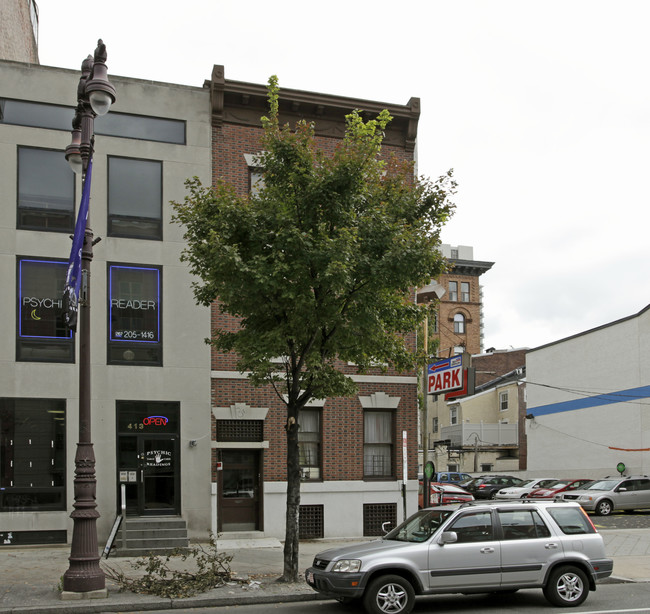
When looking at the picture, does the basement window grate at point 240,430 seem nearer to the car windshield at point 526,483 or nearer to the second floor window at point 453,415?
the car windshield at point 526,483

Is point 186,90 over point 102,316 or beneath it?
over

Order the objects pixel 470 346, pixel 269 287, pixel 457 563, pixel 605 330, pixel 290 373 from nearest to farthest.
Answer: pixel 457 563 → pixel 269 287 → pixel 290 373 → pixel 605 330 → pixel 470 346

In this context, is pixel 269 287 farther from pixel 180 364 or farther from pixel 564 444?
pixel 564 444

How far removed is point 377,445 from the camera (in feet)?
69.7

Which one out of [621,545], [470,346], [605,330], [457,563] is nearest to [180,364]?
[457,563]

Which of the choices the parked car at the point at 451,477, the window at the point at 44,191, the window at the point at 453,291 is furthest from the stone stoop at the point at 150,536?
the window at the point at 453,291

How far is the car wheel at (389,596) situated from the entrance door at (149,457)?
30.4 ft

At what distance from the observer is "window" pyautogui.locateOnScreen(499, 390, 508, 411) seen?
59.8 m

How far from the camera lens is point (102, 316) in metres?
19.1

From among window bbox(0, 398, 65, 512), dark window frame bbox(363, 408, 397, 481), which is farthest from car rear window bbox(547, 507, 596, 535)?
window bbox(0, 398, 65, 512)

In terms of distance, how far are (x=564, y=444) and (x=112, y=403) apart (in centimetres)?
3169

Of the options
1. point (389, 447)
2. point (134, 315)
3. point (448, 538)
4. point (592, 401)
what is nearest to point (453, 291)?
point (592, 401)

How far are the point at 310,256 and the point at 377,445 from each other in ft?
30.3

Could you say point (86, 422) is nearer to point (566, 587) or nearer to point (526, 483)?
point (566, 587)
